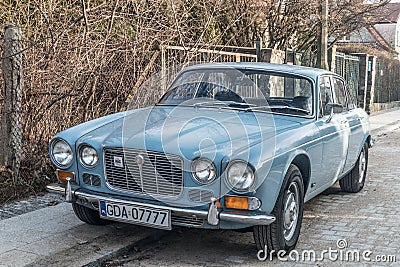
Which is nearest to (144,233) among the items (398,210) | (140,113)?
(140,113)

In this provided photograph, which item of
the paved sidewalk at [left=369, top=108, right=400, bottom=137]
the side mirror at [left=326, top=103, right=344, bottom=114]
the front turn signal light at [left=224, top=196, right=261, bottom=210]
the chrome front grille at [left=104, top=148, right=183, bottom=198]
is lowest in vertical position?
the paved sidewalk at [left=369, top=108, right=400, bottom=137]

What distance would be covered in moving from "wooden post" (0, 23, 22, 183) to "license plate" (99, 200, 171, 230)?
235 cm

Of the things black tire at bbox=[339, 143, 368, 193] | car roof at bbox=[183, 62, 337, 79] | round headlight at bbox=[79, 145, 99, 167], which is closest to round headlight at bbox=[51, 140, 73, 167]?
round headlight at bbox=[79, 145, 99, 167]

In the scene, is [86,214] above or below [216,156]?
below

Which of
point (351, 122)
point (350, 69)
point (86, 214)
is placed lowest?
point (350, 69)

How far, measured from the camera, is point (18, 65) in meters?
6.46

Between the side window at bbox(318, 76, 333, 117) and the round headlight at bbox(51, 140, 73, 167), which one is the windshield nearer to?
the side window at bbox(318, 76, 333, 117)

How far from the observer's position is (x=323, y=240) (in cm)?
536

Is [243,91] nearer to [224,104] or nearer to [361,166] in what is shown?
[224,104]

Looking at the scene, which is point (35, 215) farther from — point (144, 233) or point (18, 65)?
point (18, 65)

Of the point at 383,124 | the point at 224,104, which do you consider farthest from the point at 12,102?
the point at 383,124

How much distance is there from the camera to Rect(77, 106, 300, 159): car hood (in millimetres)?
4426

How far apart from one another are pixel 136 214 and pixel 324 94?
277 centimetres

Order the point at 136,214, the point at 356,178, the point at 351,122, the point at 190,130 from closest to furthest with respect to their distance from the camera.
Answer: the point at 136,214 → the point at 190,130 → the point at 351,122 → the point at 356,178
